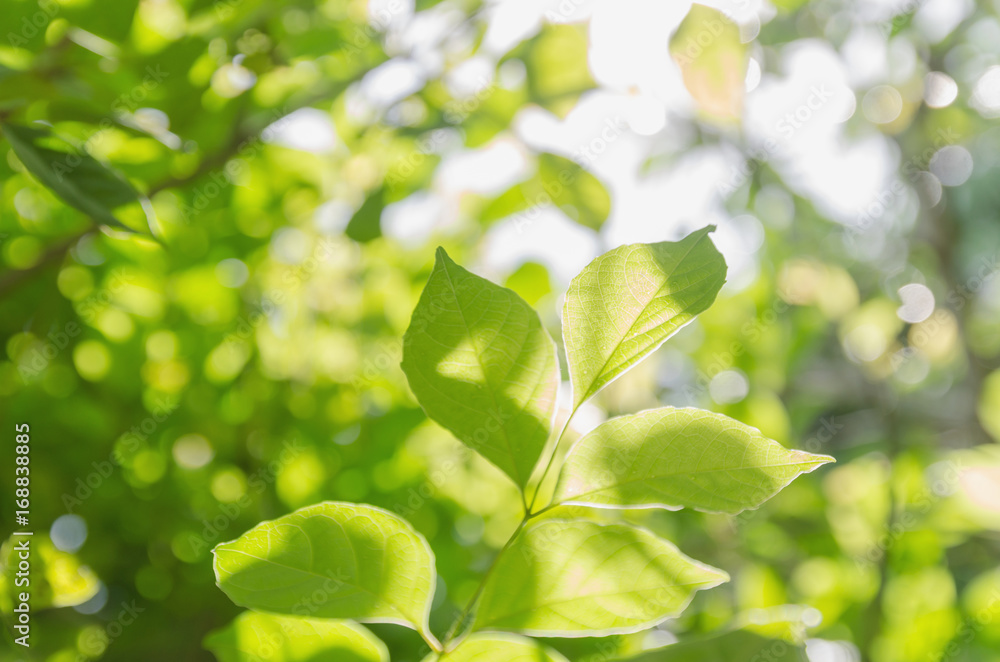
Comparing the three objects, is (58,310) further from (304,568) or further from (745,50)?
(745,50)

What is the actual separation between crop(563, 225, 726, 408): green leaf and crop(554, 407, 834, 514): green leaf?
2cm

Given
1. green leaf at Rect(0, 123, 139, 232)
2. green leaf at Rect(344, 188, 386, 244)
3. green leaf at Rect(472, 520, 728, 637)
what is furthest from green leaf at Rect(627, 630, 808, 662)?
green leaf at Rect(344, 188, 386, 244)

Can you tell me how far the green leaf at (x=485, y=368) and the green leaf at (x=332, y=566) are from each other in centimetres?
4

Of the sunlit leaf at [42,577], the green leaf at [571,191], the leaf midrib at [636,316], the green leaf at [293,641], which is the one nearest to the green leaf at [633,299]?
the leaf midrib at [636,316]

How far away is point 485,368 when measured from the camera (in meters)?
0.23

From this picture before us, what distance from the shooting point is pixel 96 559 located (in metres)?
0.56

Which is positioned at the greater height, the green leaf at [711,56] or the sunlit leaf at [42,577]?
the green leaf at [711,56]

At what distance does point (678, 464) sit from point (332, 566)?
12cm

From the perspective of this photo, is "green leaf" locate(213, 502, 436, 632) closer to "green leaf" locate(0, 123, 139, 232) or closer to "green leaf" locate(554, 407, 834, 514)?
"green leaf" locate(554, 407, 834, 514)

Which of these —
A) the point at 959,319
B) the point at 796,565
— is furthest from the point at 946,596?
the point at 959,319

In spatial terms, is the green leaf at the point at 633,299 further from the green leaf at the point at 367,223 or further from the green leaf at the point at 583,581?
the green leaf at the point at 367,223

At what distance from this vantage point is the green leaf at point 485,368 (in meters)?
0.23

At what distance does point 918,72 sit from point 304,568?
1619 millimetres

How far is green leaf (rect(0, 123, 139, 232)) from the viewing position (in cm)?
29
